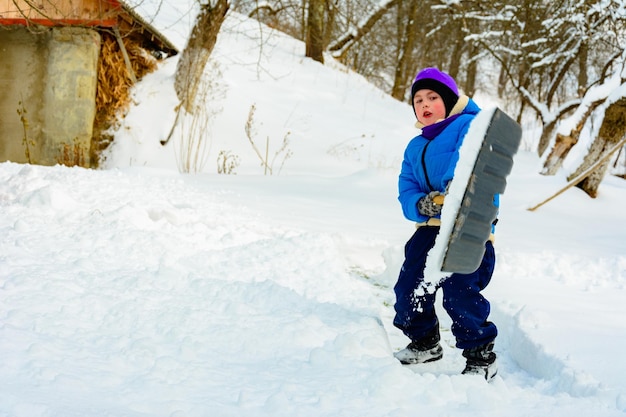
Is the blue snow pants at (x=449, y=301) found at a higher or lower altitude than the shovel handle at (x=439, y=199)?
lower

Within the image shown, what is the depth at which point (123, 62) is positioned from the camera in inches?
355

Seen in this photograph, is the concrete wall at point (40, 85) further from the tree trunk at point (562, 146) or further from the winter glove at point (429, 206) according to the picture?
the winter glove at point (429, 206)

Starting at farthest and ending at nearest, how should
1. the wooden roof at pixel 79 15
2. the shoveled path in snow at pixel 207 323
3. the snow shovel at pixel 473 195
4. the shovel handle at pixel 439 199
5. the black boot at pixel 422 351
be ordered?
the wooden roof at pixel 79 15, the black boot at pixel 422 351, the shovel handle at pixel 439 199, the snow shovel at pixel 473 195, the shoveled path in snow at pixel 207 323

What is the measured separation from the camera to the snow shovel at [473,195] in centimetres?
188

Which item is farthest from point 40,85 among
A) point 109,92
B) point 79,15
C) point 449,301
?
point 449,301

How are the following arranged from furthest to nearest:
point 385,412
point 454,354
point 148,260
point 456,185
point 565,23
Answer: point 565,23, point 148,260, point 454,354, point 456,185, point 385,412

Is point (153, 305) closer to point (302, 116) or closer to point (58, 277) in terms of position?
point (58, 277)

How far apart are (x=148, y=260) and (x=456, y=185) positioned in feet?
5.50

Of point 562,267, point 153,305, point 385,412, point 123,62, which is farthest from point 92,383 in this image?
point 123,62

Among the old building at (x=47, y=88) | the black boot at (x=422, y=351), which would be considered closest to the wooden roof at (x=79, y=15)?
the old building at (x=47, y=88)

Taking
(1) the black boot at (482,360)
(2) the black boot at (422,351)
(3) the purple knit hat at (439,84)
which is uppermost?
(3) the purple knit hat at (439,84)

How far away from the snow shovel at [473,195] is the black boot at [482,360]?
0.43 meters

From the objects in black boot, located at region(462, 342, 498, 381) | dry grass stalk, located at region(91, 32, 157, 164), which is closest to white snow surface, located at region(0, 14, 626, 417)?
black boot, located at region(462, 342, 498, 381)

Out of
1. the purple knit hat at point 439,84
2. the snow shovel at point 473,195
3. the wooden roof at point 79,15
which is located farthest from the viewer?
the wooden roof at point 79,15
